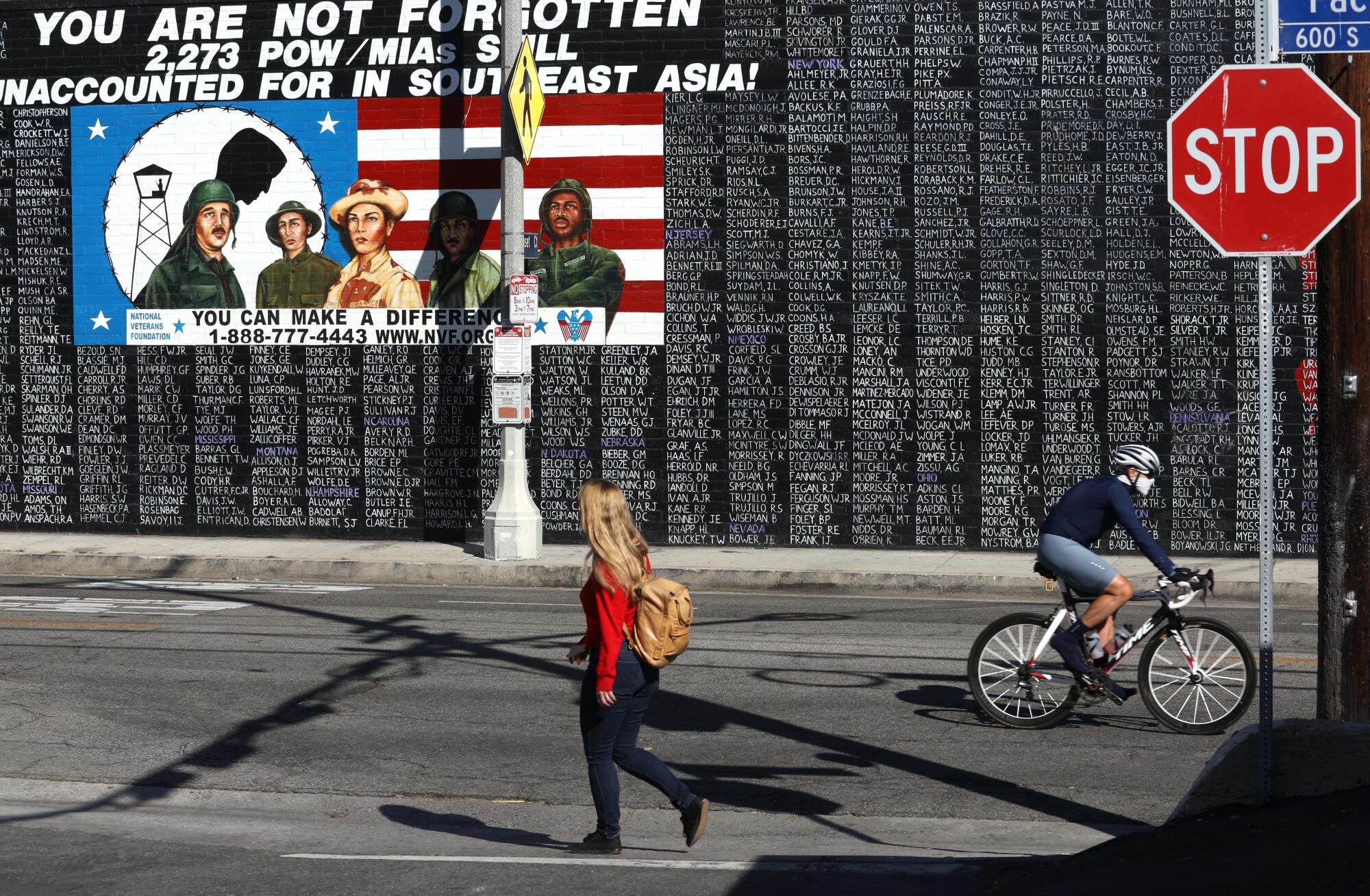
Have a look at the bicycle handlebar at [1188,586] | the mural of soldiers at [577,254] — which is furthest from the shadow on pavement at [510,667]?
the mural of soldiers at [577,254]

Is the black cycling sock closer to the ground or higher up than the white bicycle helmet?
closer to the ground

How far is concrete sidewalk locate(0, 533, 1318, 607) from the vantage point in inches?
618

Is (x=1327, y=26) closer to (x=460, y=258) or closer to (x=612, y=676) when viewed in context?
(x=612, y=676)

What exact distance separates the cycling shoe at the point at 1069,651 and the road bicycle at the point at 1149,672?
0.13ft

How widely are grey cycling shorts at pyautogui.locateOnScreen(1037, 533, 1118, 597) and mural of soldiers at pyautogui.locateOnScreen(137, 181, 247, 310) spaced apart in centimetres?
1288

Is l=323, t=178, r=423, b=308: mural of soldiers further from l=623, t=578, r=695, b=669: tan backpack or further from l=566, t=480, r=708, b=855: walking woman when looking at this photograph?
l=623, t=578, r=695, b=669: tan backpack

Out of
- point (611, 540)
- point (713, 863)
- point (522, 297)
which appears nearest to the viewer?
point (611, 540)

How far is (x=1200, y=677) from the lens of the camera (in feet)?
30.8

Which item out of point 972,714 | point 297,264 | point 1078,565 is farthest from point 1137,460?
point 297,264

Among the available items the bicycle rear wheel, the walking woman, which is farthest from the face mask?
the walking woman

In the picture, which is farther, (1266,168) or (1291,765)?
(1291,765)

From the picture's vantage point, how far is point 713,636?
12750 millimetres

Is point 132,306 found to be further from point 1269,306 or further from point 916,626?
point 1269,306

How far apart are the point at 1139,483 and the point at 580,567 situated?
7.76 m
